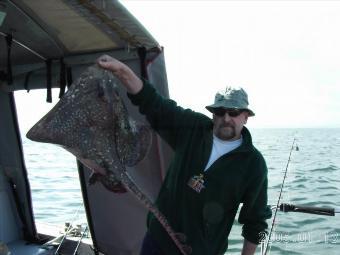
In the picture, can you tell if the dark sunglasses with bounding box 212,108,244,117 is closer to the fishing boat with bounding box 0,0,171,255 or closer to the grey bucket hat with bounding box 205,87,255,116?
the grey bucket hat with bounding box 205,87,255,116

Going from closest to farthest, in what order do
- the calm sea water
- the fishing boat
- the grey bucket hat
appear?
the grey bucket hat, the fishing boat, the calm sea water

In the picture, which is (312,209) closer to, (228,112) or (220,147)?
(220,147)

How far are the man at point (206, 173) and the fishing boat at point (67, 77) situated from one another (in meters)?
0.64

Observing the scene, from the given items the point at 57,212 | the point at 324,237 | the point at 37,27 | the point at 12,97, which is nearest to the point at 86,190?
the point at 12,97

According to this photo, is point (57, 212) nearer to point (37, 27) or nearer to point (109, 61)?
point (37, 27)

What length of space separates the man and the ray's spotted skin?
0.48 m

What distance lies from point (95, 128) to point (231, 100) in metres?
1.11

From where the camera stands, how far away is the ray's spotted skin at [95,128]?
7.87 ft

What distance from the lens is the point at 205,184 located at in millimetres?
3195

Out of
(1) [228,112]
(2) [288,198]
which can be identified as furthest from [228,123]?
(2) [288,198]

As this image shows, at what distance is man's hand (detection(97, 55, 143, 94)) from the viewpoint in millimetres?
2571

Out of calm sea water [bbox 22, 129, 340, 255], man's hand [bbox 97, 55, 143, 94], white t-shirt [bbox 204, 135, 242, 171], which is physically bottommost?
calm sea water [bbox 22, 129, 340, 255]

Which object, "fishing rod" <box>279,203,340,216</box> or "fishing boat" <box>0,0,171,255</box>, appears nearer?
"fishing boat" <box>0,0,171,255</box>

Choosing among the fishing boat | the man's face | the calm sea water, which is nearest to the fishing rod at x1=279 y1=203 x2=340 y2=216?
the fishing boat
